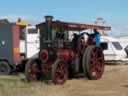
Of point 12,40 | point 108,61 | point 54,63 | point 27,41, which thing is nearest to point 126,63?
point 108,61

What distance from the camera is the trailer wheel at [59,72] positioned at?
1555 cm

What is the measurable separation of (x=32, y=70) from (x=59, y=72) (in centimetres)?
130

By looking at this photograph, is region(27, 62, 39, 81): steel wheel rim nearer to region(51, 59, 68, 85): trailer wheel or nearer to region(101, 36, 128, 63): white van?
region(51, 59, 68, 85): trailer wheel

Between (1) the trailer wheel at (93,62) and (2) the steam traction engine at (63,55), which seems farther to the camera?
(1) the trailer wheel at (93,62)

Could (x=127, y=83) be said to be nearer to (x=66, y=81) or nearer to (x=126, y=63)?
(x=66, y=81)

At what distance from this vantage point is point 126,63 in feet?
92.4

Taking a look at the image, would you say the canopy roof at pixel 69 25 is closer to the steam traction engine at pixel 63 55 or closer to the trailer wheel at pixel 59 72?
the steam traction engine at pixel 63 55

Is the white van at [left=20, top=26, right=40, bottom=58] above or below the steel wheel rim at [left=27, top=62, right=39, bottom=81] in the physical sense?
above

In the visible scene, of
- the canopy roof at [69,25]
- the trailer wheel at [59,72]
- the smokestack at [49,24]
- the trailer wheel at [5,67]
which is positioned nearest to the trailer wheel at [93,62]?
the canopy roof at [69,25]

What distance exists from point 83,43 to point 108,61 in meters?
11.3

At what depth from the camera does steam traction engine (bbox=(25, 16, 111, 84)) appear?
16.4 metres

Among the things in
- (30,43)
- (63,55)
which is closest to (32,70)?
(63,55)

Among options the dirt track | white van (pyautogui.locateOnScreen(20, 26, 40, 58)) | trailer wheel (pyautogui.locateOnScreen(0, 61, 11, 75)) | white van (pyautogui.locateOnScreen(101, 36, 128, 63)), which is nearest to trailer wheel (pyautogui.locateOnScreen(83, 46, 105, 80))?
the dirt track

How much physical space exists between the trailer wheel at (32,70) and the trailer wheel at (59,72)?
1168 mm
